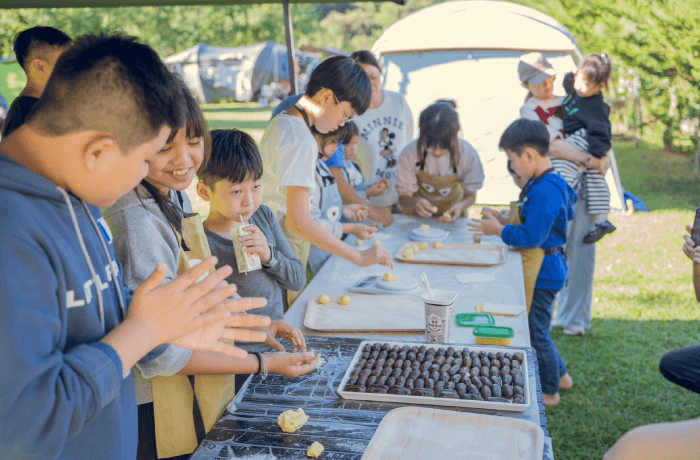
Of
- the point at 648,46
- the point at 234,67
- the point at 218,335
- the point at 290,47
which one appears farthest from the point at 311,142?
the point at 234,67

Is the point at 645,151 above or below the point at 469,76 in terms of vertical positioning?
below

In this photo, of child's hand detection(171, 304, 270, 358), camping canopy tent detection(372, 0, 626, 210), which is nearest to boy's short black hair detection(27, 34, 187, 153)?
child's hand detection(171, 304, 270, 358)

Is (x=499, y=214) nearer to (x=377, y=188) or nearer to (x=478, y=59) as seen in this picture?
(x=377, y=188)

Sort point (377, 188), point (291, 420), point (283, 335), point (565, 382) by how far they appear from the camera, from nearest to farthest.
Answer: point (291, 420)
point (283, 335)
point (565, 382)
point (377, 188)

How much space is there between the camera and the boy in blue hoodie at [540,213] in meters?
3.27

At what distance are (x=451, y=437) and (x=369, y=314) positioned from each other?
986 millimetres

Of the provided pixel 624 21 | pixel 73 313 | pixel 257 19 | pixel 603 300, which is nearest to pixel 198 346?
pixel 73 313

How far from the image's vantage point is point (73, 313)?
1.08 meters

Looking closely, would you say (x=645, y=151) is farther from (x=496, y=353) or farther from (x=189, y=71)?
(x=189, y=71)

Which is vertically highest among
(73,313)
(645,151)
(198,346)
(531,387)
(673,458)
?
(73,313)

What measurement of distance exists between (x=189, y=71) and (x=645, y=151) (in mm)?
22839

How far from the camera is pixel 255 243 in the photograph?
2.13m

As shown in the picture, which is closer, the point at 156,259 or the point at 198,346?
the point at 198,346

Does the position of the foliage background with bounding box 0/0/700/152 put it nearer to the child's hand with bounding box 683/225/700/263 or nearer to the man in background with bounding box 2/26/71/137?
the man in background with bounding box 2/26/71/137
